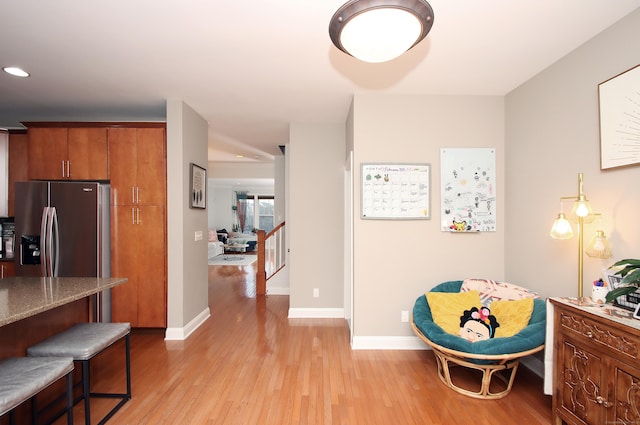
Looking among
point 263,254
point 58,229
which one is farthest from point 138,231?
point 263,254

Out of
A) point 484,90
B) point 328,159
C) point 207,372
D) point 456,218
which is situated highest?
point 484,90

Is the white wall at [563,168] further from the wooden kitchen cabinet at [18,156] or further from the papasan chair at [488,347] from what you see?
the wooden kitchen cabinet at [18,156]

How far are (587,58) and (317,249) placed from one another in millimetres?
3151

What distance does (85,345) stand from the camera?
1.77 meters

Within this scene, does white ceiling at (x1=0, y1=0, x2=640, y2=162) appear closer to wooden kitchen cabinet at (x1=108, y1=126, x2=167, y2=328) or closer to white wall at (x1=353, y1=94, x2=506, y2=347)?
white wall at (x1=353, y1=94, x2=506, y2=347)

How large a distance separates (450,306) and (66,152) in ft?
14.1

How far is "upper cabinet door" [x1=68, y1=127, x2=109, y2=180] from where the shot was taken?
3258 millimetres

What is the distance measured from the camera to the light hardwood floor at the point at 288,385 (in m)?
2.00

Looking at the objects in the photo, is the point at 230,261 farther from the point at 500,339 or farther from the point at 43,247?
the point at 500,339

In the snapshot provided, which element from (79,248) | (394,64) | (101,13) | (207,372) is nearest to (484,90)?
(394,64)

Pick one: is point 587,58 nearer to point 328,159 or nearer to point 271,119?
point 328,159

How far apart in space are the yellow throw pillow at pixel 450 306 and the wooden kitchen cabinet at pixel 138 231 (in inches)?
112

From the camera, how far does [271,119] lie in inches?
152

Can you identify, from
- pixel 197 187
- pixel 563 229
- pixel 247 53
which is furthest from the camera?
pixel 197 187
